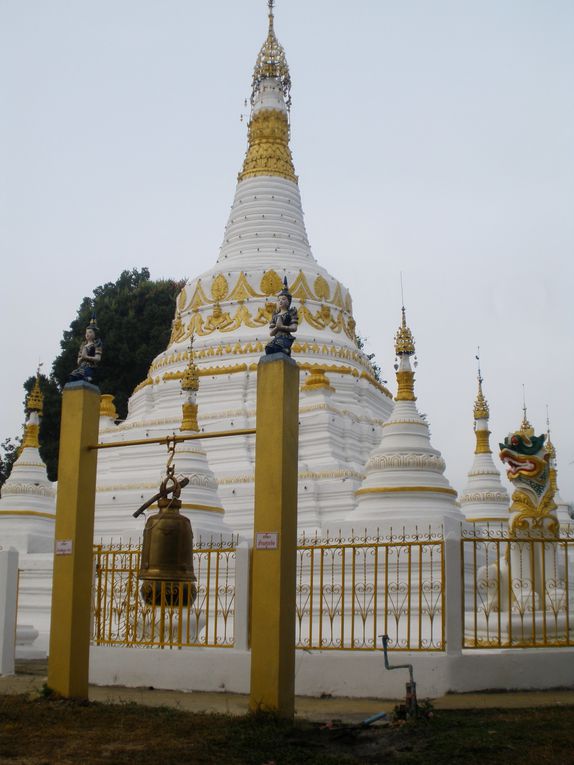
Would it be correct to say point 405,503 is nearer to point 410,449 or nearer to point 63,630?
point 410,449

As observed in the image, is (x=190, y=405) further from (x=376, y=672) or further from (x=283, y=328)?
(x=283, y=328)

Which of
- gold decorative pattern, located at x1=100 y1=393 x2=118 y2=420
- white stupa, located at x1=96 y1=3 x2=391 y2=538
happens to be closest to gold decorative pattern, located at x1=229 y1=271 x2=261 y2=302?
white stupa, located at x1=96 y1=3 x2=391 y2=538

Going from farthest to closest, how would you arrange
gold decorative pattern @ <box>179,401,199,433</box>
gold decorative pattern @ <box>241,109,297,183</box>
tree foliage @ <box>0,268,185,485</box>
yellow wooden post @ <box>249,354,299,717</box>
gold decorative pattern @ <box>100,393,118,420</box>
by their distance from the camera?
tree foliage @ <box>0,268,185,485</box>
gold decorative pattern @ <box>241,109,297,183</box>
gold decorative pattern @ <box>100,393,118,420</box>
gold decorative pattern @ <box>179,401,199,433</box>
yellow wooden post @ <box>249,354,299,717</box>

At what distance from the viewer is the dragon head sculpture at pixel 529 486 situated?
13.4 metres

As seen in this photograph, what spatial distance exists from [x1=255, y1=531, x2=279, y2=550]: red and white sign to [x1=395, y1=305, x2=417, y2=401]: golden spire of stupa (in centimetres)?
1098

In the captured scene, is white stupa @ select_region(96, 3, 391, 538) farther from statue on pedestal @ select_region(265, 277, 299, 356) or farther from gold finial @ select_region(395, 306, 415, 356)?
statue on pedestal @ select_region(265, 277, 299, 356)

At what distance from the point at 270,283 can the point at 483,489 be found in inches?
336

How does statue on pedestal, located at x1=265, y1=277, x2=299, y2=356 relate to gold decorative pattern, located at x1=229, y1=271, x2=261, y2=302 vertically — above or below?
below

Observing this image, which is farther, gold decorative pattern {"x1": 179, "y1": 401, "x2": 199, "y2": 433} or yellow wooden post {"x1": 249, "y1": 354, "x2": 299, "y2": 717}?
gold decorative pattern {"x1": 179, "y1": 401, "x2": 199, "y2": 433}

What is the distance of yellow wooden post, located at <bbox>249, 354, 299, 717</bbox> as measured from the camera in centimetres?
827

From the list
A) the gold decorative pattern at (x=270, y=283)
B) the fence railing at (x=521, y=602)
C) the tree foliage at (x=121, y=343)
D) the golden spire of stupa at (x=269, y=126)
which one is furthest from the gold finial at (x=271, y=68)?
the fence railing at (x=521, y=602)

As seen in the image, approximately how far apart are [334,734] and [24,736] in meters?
2.49

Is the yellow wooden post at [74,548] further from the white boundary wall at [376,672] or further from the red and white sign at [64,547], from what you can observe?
the white boundary wall at [376,672]

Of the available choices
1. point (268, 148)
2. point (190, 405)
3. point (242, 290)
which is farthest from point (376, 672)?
point (268, 148)
